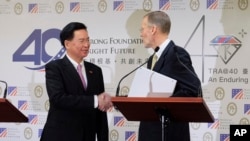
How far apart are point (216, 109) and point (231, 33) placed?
699mm

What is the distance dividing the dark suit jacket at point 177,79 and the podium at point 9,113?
0.76m

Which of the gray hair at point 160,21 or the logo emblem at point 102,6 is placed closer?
the gray hair at point 160,21

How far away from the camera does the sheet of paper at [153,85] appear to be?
2621 mm

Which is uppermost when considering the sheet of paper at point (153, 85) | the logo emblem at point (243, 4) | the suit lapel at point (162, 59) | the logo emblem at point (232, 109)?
the logo emblem at point (243, 4)

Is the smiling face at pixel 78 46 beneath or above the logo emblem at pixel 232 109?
above

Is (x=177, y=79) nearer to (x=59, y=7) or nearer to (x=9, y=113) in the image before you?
(x=9, y=113)

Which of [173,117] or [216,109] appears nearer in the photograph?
[173,117]

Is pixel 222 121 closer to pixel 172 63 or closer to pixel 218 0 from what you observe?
pixel 218 0

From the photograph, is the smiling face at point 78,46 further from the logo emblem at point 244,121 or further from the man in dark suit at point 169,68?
the logo emblem at point 244,121

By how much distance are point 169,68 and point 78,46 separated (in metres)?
0.89

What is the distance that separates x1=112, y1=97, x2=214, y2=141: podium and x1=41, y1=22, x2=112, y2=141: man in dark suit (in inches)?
28.1

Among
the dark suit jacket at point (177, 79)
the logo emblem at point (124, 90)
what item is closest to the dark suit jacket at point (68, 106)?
the dark suit jacket at point (177, 79)

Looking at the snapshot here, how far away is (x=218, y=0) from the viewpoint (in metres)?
4.44

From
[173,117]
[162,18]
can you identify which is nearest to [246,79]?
[162,18]
